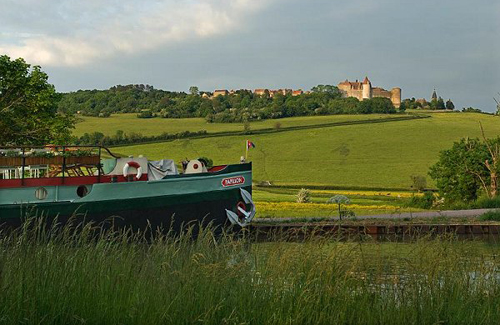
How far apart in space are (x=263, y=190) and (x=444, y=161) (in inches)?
854

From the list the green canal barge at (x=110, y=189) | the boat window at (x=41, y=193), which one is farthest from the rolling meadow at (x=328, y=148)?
the boat window at (x=41, y=193)

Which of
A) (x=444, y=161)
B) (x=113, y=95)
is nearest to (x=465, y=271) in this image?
A: (x=444, y=161)

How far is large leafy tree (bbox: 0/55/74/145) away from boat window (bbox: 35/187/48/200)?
1468cm

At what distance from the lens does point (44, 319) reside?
6758mm

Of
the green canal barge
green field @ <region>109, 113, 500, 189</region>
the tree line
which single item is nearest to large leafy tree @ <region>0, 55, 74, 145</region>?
the green canal barge

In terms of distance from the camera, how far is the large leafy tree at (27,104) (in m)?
36.2

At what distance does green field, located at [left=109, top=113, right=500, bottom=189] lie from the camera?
7156 cm

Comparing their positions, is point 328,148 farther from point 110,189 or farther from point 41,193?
point 41,193

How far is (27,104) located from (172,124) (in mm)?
67689

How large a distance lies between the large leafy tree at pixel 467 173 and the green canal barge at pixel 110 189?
21.6 meters

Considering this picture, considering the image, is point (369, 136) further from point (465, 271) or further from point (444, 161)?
point (465, 271)

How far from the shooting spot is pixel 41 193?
22234 millimetres

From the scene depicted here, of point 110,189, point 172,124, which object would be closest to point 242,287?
point 110,189

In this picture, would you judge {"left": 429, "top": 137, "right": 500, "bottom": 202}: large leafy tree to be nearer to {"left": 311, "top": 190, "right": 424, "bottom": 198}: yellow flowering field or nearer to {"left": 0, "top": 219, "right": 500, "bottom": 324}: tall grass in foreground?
{"left": 311, "top": 190, "right": 424, "bottom": 198}: yellow flowering field
